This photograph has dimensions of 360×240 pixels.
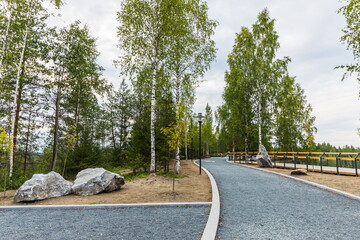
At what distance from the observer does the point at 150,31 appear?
34.1 ft

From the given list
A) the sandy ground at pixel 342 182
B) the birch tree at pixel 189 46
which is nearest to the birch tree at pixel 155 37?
the birch tree at pixel 189 46

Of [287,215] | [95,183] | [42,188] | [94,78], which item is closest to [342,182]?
[287,215]

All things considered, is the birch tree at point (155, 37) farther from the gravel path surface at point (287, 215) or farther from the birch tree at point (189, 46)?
the gravel path surface at point (287, 215)

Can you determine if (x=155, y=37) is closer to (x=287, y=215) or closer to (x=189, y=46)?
(x=189, y=46)

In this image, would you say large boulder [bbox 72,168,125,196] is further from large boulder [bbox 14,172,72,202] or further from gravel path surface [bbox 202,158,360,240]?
gravel path surface [bbox 202,158,360,240]

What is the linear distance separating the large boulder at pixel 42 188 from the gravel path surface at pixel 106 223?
84 centimetres

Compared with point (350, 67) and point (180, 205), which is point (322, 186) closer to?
point (180, 205)

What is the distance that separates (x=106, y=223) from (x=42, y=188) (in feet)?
13.4

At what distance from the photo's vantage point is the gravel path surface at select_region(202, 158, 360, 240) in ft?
10.7

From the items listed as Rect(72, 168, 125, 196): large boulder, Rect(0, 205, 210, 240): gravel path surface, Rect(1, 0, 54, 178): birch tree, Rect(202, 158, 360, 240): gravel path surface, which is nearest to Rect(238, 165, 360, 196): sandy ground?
Rect(202, 158, 360, 240): gravel path surface

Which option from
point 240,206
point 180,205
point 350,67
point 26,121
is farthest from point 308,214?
point 26,121

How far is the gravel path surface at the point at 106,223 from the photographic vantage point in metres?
3.40

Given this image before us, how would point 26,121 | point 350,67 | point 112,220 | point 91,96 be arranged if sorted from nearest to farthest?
point 112,220 < point 350,67 < point 26,121 < point 91,96

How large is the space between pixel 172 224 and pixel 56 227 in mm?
2382
